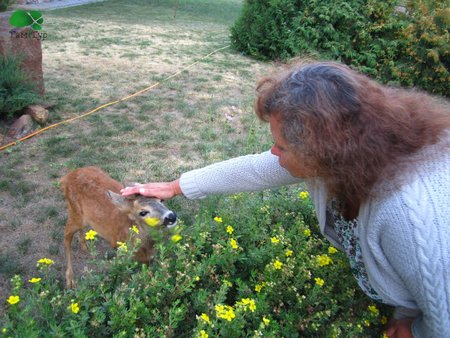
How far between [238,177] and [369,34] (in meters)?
9.60

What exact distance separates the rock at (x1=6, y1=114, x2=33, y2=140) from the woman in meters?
5.00

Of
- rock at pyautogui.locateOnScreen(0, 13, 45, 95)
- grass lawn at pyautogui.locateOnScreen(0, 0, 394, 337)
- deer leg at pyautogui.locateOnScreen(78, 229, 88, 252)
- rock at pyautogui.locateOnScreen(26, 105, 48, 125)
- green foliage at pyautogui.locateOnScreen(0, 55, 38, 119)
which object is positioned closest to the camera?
grass lawn at pyautogui.locateOnScreen(0, 0, 394, 337)

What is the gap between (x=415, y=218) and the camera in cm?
168

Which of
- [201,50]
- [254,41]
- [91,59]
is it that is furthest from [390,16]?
[91,59]

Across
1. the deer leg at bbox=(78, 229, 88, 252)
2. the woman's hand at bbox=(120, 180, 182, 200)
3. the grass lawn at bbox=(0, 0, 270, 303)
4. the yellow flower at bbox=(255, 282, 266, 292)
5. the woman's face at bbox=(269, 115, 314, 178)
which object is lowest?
the deer leg at bbox=(78, 229, 88, 252)

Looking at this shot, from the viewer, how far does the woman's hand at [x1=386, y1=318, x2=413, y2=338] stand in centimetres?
218

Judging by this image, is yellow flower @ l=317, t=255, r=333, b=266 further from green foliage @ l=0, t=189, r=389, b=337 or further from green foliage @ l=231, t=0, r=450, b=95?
green foliage @ l=231, t=0, r=450, b=95

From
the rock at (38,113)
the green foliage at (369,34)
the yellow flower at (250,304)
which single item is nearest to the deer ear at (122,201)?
the yellow flower at (250,304)

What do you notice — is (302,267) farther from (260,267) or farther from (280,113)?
(280,113)

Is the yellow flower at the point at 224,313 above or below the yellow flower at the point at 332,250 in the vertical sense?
above

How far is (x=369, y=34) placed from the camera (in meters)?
10.7

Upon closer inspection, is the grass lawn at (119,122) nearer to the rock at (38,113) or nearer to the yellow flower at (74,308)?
the rock at (38,113)

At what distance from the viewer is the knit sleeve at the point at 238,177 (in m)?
2.56

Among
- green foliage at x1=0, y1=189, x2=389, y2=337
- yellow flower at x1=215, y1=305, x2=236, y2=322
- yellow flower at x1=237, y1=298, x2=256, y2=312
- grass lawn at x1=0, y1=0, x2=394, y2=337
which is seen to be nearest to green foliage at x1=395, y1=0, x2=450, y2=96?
grass lawn at x1=0, y1=0, x2=394, y2=337
